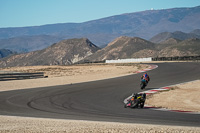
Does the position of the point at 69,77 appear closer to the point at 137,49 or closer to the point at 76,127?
the point at 76,127

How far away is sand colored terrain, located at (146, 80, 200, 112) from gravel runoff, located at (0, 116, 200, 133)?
4538 mm

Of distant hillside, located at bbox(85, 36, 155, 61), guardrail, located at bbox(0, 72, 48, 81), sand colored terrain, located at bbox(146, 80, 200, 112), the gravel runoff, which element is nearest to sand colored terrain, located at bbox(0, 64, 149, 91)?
guardrail, located at bbox(0, 72, 48, 81)

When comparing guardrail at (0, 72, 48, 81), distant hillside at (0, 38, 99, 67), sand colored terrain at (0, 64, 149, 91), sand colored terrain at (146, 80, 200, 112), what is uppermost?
distant hillside at (0, 38, 99, 67)

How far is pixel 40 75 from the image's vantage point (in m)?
38.2

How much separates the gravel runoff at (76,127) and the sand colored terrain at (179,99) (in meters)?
4.54

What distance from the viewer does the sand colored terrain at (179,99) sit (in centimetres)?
1544

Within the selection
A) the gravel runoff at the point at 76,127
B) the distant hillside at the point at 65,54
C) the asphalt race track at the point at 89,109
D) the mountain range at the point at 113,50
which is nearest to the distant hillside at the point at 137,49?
the mountain range at the point at 113,50

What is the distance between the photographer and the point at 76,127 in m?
10.6

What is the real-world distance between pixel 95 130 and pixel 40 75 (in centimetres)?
2891

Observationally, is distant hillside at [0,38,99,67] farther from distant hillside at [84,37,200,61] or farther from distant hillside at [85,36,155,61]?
distant hillside at [84,37,200,61]

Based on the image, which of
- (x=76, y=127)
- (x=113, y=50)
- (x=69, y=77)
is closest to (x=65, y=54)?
(x=113, y=50)

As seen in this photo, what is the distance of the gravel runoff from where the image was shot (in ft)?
32.2

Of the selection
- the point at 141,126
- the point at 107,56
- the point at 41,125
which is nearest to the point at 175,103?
the point at 141,126

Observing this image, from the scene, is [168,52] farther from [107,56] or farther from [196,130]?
[196,130]
